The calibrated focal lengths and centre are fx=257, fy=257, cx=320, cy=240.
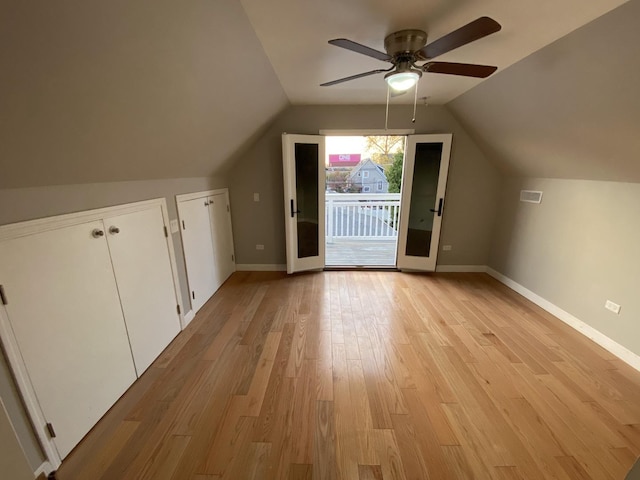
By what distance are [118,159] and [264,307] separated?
189cm

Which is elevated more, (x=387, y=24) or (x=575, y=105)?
(x=387, y=24)

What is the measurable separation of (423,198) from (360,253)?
1.52 m

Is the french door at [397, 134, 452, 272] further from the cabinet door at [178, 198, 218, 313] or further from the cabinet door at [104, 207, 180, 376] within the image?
the cabinet door at [104, 207, 180, 376]

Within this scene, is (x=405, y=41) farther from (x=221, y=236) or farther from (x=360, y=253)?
(x=360, y=253)

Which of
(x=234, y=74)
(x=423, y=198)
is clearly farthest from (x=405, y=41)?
(x=423, y=198)

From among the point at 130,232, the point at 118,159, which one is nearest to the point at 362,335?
the point at 130,232

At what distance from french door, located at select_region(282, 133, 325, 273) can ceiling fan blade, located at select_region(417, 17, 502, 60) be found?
1.93 metres

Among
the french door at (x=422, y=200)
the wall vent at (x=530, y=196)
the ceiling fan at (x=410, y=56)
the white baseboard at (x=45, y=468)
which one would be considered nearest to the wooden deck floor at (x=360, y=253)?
the french door at (x=422, y=200)

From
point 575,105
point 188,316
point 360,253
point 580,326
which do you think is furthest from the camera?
point 360,253

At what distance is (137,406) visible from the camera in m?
1.64

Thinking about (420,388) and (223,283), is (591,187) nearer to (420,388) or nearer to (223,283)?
(420,388)

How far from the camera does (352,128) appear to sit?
3.41 metres

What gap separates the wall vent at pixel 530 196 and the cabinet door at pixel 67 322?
4.10 meters

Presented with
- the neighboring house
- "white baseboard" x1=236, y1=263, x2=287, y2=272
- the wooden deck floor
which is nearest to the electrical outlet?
the wooden deck floor
